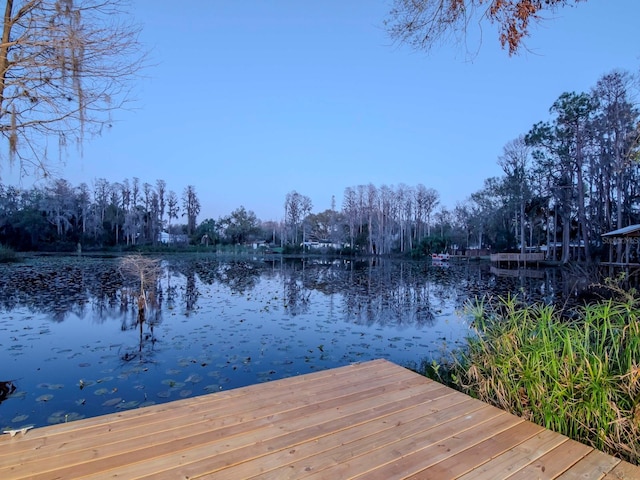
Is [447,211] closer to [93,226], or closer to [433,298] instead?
[433,298]

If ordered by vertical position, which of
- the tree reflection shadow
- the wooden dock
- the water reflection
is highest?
the wooden dock

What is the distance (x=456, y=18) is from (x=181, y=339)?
240 inches

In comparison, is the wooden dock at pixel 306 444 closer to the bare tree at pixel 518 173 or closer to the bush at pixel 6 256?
the bush at pixel 6 256

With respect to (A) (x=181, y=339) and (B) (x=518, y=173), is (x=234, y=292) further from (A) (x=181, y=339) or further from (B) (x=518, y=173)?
Answer: (B) (x=518, y=173)

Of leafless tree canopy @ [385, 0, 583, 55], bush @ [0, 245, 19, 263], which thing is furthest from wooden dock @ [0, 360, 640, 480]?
bush @ [0, 245, 19, 263]

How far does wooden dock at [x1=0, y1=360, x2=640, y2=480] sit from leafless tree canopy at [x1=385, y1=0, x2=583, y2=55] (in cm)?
279

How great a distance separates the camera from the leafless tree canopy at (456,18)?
2.56m

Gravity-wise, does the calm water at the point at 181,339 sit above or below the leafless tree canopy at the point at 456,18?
below

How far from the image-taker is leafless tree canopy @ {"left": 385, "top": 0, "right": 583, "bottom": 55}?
8.41 ft

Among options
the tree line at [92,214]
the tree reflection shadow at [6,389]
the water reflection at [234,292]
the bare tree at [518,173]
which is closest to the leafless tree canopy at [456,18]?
the tree reflection shadow at [6,389]

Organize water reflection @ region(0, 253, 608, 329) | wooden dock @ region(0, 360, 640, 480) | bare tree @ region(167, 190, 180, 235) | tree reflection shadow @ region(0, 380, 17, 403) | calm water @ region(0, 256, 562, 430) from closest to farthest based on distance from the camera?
1. wooden dock @ region(0, 360, 640, 480)
2. tree reflection shadow @ region(0, 380, 17, 403)
3. calm water @ region(0, 256, 562, 430)
4. water reflection @ region(0, 253, 608, 329)
5. bare tree @ region(167, 190, 180, 235)

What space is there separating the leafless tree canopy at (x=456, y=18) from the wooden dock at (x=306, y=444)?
9.16ft

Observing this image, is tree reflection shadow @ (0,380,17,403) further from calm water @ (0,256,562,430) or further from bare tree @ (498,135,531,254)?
bare tree @ (498,135,531,254)

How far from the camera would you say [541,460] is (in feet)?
6.07
